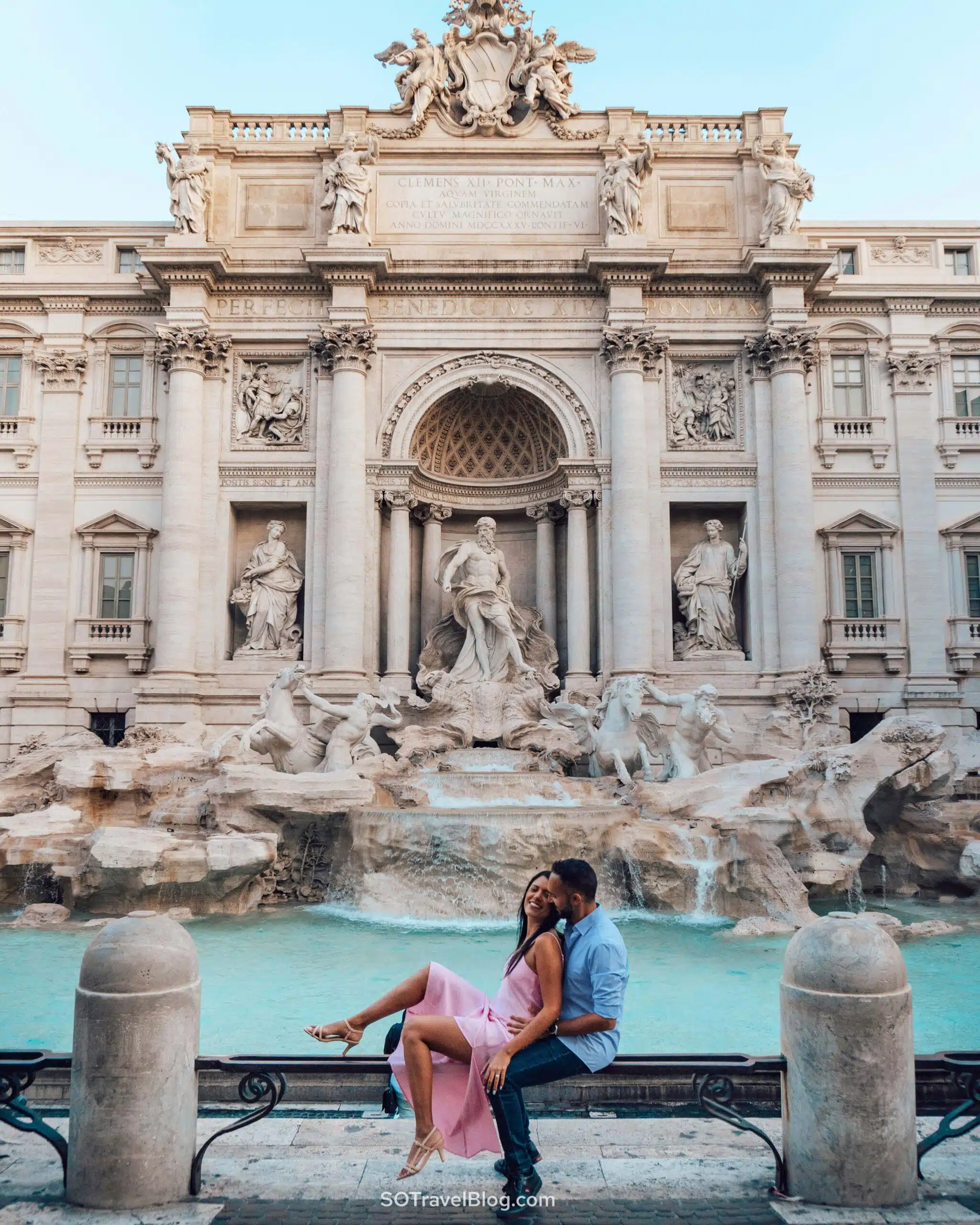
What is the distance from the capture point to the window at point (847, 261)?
918 inches

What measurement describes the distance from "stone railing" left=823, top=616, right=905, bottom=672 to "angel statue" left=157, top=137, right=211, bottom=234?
1660 centimetres

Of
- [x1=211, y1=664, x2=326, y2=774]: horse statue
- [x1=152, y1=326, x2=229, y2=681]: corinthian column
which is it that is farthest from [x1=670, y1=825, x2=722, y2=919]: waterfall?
[x1=152, y1=326, x2=229, y2=681]: corinthian column

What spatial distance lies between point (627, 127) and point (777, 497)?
9394 millimetres

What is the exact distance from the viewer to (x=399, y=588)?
858 inches

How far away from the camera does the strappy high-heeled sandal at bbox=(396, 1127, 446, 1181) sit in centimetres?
431

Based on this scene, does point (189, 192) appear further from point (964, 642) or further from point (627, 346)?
point (964, 642)

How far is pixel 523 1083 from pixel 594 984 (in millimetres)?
532

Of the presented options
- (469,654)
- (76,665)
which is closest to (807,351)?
(469,654)

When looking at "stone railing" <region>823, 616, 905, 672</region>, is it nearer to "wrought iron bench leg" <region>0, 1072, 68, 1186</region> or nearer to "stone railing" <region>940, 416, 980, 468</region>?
"stone railing" <region>940, 416, 980, 468</region>

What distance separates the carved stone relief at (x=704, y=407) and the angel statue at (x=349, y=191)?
783 centimetres

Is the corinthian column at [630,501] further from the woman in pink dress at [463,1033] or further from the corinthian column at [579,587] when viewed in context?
the woman in pink dress at [463,1033]

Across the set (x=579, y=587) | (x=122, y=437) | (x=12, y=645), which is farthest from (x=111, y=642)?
(x=579, y=587)

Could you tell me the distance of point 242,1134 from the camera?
4.97 metres

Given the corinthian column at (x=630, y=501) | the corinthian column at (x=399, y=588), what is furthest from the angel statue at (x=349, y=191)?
the corinthian column at (x=630, y=501)
